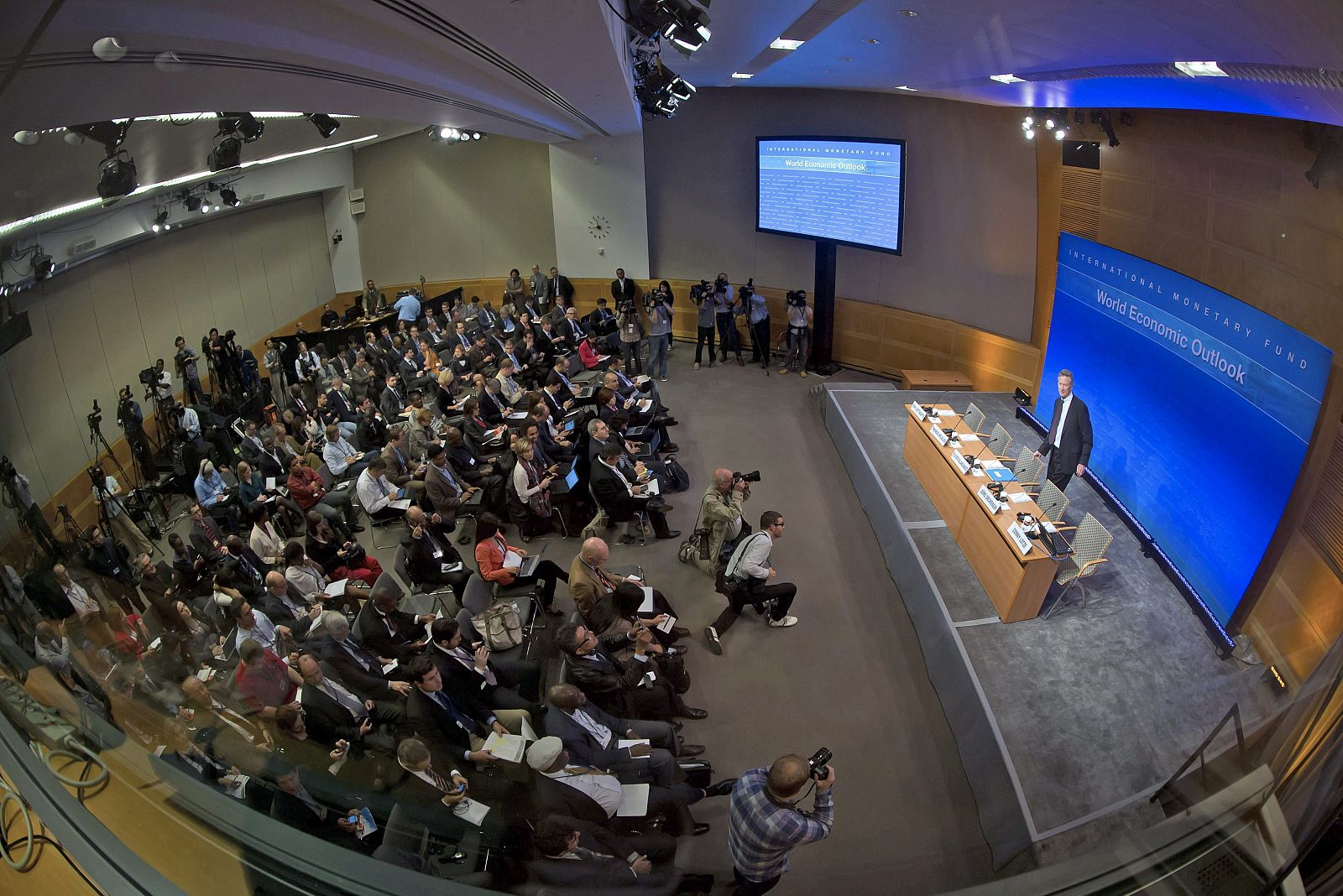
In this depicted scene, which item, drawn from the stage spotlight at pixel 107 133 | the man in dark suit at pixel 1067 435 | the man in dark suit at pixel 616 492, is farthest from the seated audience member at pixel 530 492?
the man in dark suit at pixel 1067 435

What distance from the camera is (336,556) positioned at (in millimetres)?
5961

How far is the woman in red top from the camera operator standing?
Answer: 22.5 feet

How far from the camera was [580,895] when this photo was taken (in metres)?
2.60

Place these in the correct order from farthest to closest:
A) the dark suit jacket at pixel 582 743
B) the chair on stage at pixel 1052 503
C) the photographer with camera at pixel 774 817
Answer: the chair on stage at pixel 1052 503
the dark suit jacket at pixel 582 743
the photographer with camera at pixel 774 817

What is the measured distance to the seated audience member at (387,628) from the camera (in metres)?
4.68

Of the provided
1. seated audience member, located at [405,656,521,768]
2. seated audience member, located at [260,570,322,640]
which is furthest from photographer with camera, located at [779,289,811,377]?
seated audience member, located at [405,656,521,768]

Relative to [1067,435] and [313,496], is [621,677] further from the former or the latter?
[1067,435]

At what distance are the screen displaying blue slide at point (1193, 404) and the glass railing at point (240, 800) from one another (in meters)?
3.32

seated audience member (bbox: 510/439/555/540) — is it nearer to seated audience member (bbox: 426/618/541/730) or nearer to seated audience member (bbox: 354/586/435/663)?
seated audience member (bbox: 354/586/435/663)

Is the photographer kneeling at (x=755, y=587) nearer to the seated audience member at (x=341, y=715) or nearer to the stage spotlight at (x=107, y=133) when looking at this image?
the seated audience member at (x=341, y=715)

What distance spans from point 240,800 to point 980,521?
563 centimetres

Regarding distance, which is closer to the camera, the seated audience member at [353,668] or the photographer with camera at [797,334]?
the seated audience member at [353,668]

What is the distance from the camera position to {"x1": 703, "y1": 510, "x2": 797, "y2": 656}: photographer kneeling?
208 inches

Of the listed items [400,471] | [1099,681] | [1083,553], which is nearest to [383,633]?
[400,471]
